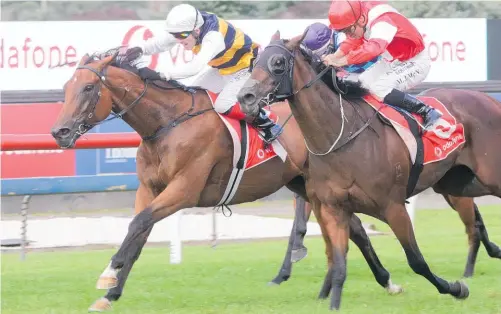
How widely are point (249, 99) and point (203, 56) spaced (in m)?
1.37

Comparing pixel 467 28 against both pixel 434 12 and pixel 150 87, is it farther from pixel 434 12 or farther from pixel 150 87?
pixel 150 87

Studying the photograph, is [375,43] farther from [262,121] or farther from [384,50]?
[262,121]

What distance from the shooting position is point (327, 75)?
265 inches

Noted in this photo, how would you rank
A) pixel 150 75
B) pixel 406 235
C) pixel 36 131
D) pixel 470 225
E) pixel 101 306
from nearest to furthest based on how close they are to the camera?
1. pixel 406 235
2. pixel 101 306
3. pixel 150 75
4. pixel 470 225
5. pixel 36 131

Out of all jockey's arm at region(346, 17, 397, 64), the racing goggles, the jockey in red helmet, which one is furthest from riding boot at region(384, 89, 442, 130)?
the racing goggles

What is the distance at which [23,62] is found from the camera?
15.4 meters

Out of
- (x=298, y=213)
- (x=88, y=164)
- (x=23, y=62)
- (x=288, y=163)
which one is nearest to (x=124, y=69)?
(x=288, y=163)

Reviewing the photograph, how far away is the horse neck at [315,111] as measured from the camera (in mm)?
6531

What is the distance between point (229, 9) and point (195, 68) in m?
9.05

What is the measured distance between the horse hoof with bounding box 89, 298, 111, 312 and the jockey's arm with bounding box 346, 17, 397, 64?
215 centimetres

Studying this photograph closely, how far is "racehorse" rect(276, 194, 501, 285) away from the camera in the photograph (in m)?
8.34

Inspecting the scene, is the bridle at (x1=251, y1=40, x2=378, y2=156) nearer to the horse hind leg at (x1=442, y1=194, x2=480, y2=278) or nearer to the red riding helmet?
the red riding helmet

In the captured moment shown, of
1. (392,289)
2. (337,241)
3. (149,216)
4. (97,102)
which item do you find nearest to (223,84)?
(97,102)

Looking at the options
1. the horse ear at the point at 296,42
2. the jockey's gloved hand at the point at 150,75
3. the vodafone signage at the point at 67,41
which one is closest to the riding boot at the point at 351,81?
the horse ear at the point at 296,42
